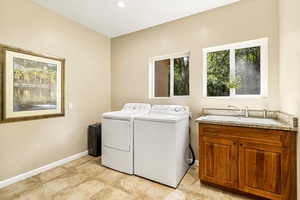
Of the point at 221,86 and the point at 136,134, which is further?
the point at 221,86

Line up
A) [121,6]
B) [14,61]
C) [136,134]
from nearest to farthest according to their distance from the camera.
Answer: [14,61]
[136,134]
[121,6]

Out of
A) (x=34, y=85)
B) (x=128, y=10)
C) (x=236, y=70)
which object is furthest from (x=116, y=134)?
(x=236, y=70)

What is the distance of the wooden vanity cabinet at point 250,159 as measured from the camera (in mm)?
1557

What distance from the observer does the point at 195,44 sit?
2.65m

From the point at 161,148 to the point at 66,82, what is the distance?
6.93ft

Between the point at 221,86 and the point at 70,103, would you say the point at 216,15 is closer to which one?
the point at 221,86

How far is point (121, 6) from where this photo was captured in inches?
94.9

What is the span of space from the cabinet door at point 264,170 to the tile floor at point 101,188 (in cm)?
25

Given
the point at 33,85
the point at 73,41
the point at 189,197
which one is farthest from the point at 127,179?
the point at 73,41

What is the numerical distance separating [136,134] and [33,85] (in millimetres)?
1768

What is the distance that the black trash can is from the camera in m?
3.03

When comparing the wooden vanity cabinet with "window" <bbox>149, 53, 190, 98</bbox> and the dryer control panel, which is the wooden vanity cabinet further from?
"window" <bbox>149, 53, 190, 98</bbox>

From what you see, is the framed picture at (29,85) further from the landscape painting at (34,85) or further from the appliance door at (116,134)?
the appliance door at (116,134)

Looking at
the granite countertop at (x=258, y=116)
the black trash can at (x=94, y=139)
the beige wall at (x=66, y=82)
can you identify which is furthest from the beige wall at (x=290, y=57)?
the beige wall at (x=66, y=82)
